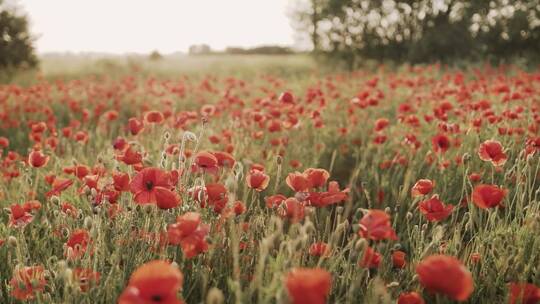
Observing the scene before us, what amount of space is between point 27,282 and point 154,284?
92 centimetres

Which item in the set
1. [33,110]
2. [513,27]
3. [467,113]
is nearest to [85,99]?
[33,110]

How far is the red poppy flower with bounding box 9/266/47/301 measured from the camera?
1611 millimetres

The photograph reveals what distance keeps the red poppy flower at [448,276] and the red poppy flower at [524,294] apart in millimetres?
537

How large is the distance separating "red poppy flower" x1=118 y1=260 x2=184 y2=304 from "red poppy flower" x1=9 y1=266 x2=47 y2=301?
700 mm

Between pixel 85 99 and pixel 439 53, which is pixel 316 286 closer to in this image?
pixel 85 99

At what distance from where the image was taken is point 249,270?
1953mm

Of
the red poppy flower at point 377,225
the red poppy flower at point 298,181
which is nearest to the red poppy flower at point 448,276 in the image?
the red poppy flower at point 377,225

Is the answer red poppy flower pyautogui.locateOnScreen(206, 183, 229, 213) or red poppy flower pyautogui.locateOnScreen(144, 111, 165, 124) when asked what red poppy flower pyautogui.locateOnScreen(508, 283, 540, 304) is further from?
red poppy flower pyautogui.locateOnScreen(144, 111, 165, 124)

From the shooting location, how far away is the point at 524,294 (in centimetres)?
161

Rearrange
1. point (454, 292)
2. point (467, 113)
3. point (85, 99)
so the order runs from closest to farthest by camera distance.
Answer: point (454, 292)
point (467, 113)
point (85, 99)

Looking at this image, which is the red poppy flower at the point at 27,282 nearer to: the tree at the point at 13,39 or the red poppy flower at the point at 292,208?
the red poppy flower at the point at 292,208

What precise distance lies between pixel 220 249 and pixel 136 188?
0.42 meters

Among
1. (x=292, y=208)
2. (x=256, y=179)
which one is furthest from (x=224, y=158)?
(x=292, y=208)

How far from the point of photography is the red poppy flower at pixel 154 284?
1000 mm
